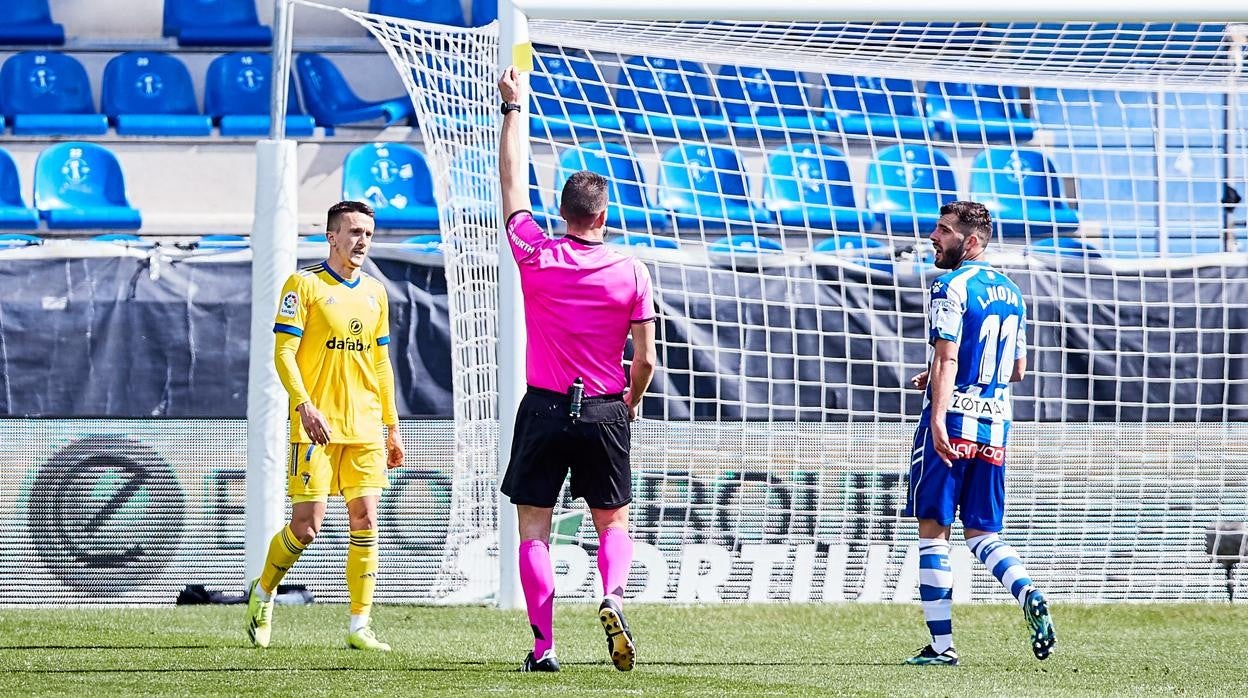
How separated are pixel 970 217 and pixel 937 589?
1.37 metres

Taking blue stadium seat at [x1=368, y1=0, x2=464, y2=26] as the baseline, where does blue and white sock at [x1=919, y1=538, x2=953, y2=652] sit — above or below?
below

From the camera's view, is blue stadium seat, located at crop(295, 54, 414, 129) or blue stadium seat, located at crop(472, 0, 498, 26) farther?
blue stadium seat, located at crop(472, 0, 498, 26)

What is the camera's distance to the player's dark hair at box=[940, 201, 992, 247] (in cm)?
595

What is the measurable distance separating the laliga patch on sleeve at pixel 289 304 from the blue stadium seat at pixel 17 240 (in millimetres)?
6810

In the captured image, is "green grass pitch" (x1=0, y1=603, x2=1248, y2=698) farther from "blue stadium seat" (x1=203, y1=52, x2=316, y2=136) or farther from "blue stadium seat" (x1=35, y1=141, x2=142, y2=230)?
"blue stadium seat" (x1=203, y1=52, x2=316, y2=136)

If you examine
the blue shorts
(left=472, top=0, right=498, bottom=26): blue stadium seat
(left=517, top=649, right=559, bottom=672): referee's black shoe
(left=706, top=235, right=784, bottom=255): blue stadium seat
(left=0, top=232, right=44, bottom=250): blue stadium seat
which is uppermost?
(left=472, top=0, right=498, bottom=26): blue stadium seat

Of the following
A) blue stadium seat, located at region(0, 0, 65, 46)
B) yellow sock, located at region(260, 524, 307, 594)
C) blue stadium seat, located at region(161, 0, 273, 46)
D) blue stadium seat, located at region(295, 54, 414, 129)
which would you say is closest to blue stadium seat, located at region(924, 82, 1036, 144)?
blue stadium seat, located at region(295, 54, 414, 129)

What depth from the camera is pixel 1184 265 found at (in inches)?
400

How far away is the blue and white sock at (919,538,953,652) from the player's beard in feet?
3.35

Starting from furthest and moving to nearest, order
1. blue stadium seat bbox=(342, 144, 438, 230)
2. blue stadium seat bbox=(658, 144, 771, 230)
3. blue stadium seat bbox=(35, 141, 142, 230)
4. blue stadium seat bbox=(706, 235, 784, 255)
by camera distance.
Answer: blue stadium seat bbox=(35, 141, 142, 230)
blue stadium seat bbox=(342, 144, 438, 230)
blue stadium seat bbox=(658, 144, 771, 230)
blue stadium seat bbox=(706, 235, 784, 255)

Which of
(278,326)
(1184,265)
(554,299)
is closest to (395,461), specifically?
(278,326)

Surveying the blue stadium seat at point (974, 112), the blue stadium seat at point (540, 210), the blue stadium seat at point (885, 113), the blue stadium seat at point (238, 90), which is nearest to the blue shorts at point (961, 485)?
the blue stadium seat at point (540, 210)

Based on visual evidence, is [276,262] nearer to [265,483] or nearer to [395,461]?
[265,483]

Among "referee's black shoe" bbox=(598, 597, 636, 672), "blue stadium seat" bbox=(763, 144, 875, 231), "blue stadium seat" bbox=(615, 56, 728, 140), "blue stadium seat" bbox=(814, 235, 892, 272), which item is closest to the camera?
"referee's black shoe" bbox=(598, 597, 636, 672)
